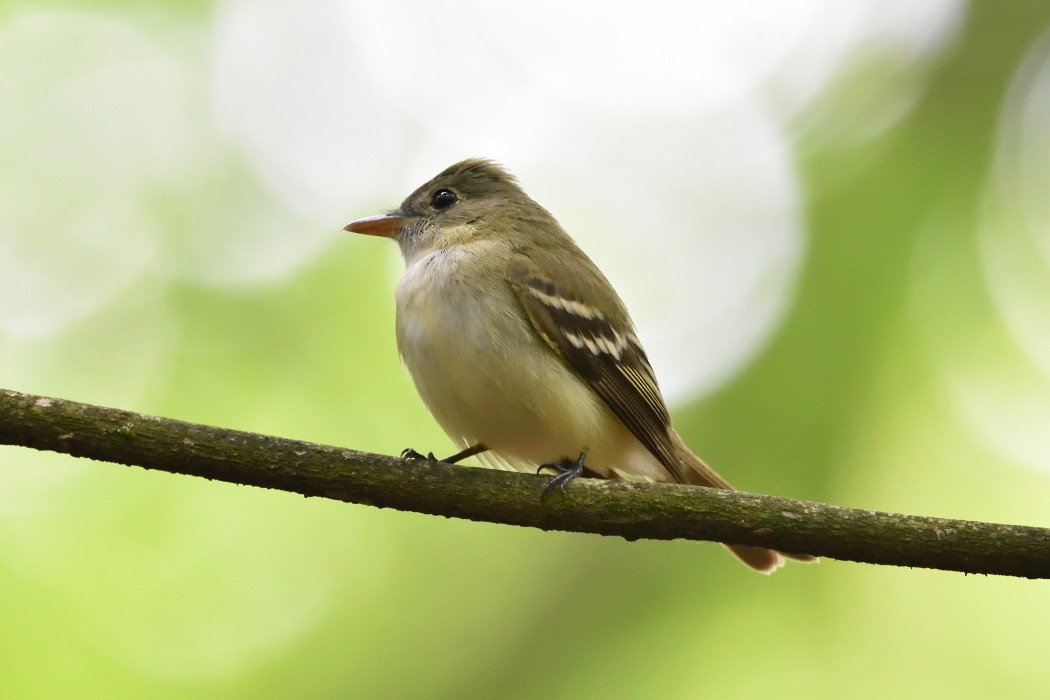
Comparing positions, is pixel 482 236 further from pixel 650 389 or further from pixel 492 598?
pixel 492 598

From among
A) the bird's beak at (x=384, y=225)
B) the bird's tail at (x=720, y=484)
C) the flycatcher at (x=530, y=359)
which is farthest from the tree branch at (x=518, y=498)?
the bird's beak at (x=384, y=225)

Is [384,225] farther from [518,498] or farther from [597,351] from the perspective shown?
[518,498]

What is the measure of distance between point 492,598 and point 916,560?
3.83 metres

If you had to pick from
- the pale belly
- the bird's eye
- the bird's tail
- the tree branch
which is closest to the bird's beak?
the bird's eye

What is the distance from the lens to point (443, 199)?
6.00 m

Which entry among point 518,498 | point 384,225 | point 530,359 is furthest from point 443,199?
point 518,498

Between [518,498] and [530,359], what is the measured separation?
120 centimetres

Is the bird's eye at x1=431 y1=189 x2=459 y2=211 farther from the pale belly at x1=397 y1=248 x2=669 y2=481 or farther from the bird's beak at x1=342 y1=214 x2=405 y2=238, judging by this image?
the pale belly at x1=397 y1=248 x2=669 y2=481

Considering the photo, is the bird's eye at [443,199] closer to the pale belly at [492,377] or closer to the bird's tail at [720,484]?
the pale belly at [492,377]

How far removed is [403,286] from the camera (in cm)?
496

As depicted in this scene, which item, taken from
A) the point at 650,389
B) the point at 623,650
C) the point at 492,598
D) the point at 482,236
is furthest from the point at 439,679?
the point at 482,236

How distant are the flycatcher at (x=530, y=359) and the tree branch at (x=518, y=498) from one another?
0.50 meters

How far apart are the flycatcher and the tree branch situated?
50cm

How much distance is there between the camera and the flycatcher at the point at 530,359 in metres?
4.52
